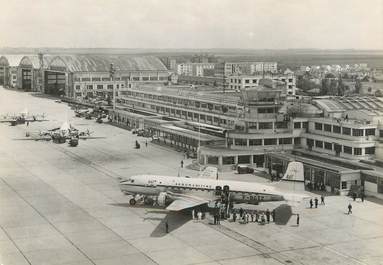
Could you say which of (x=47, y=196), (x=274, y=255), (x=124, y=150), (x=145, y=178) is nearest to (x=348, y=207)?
(x=274, y=255)

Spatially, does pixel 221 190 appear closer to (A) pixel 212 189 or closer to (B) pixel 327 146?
(A) pixel 212 189

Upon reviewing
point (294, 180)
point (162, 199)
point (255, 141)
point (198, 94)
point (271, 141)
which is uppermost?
point (198, 94)

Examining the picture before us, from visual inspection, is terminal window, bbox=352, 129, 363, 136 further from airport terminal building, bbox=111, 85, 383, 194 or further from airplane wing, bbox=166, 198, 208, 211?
airplane wing, bbox=166, 198, 208, 211

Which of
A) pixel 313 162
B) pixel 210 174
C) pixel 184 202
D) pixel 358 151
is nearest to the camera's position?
pixel 184 202

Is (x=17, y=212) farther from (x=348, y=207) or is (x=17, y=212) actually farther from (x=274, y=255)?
(x=348, y=207)

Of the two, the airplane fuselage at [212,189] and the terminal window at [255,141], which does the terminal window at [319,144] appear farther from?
the airplane fuselage at [212,189]

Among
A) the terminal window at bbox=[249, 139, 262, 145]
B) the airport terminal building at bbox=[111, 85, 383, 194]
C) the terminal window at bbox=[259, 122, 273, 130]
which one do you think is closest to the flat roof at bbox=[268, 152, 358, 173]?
the airport terminal building at bbox=[111, 85, 383, 194]

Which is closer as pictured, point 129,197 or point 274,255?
point 274,255

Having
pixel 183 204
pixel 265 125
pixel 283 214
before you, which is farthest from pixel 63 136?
pixel 283 214
